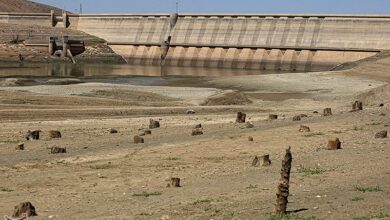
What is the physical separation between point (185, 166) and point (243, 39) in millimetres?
88667

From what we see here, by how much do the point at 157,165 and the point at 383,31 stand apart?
268ft

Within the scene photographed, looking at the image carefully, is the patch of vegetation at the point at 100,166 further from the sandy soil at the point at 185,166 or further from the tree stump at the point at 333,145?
the tree stump at the point at 333,145

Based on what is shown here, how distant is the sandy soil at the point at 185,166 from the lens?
14.6 meters

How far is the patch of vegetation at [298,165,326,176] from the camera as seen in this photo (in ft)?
59.5

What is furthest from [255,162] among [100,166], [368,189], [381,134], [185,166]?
[381,134]

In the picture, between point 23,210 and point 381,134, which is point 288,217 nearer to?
point 23,210

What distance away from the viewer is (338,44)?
3898 inches

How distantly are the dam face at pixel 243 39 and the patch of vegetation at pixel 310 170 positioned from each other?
78792mm

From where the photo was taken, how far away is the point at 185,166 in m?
20.6

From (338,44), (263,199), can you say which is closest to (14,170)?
(263,199)

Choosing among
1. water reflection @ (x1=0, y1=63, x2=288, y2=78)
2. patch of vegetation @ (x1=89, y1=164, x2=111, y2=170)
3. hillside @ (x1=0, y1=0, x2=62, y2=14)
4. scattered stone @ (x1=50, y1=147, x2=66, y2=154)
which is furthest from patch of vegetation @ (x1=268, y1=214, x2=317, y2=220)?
hillside @ (x1=0, y1=0, x2=62, y2=14)

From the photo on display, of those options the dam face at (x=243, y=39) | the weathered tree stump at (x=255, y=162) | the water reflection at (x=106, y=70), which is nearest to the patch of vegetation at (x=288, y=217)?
the weathered tree stump at (x=255, y=162)

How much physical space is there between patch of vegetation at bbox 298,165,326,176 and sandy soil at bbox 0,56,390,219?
0.08 feet

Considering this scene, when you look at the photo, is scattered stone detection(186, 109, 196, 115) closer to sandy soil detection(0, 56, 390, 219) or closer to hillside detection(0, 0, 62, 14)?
sandy soil detection(0, 56, 390, 219)
